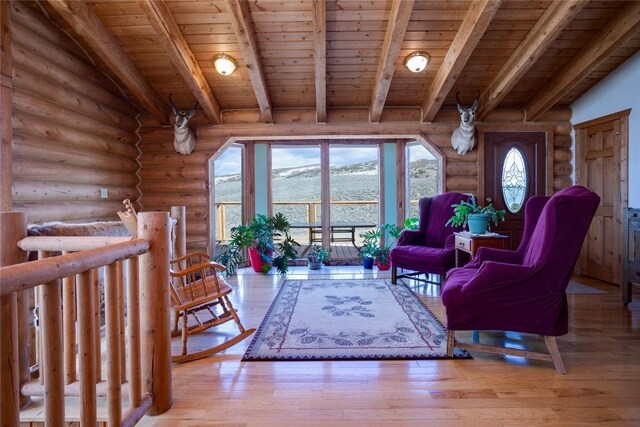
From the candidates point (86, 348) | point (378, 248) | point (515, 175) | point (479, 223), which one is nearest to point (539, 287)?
point (479, 223)

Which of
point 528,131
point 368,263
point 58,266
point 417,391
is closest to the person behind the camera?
point 58,266

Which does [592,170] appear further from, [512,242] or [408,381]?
[408,381]

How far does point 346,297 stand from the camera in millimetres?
3867

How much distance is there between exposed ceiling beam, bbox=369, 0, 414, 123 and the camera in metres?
3.26

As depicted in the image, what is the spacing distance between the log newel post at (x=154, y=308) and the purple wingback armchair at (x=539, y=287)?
177 cm

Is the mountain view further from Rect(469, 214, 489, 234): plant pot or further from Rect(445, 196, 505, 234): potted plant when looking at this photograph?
Rect(469, 214, 489, 234): plant pot

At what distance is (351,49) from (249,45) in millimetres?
1172

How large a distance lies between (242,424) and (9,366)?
1026mm

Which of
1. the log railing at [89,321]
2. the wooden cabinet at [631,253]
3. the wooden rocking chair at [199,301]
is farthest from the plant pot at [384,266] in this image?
the log railing at [89,321]

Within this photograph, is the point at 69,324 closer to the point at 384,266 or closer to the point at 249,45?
the point at 249,45

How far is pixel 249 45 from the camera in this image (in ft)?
12.0

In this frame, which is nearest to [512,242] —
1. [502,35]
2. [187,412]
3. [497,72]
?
[497,72]

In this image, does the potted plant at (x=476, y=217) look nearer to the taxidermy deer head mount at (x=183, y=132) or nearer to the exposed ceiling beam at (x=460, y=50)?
the exposed ceiling beam at (x=460, y=50)

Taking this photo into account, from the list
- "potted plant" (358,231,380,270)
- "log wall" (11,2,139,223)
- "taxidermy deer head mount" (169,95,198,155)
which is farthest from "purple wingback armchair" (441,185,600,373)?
"taxidermy deer head mount" (169,95,198,155)
